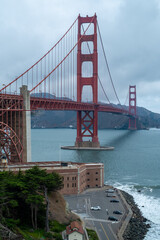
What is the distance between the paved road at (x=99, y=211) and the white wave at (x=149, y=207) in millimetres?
1924

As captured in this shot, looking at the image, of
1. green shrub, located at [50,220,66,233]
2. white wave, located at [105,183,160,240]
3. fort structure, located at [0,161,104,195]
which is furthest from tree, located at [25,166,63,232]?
white wave, located at [105,183,160,240]

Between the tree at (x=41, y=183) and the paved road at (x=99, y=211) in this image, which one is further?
the paved road at (x=99, y=211)

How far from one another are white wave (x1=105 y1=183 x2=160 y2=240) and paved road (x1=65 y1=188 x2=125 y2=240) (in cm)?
192

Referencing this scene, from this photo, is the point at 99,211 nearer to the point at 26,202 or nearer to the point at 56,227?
the point at 56,227

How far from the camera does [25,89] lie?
105 ft

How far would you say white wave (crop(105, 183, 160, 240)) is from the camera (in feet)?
72.3

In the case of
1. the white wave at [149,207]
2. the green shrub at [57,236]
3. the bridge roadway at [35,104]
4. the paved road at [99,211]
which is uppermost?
the bridge roadway at [35,104]

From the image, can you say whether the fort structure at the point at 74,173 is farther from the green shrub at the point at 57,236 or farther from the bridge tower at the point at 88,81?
the bridge tower at the point at 88,81

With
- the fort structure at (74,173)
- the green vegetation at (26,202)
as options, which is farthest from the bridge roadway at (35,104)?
the green vegetation at (26,202)

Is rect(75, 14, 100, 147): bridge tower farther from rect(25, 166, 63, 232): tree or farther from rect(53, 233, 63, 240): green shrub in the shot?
rect(53, 233, 63, 240): green shrub

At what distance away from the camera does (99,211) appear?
24016 mm

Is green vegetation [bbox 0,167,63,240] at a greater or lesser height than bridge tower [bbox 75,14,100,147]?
lesser

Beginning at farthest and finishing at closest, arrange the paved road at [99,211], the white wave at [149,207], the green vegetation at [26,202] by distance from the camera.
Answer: the white wave at [149,207], the paved road at [99,211], the green vegetation at [26,202]

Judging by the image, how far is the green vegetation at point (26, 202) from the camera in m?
16.9
